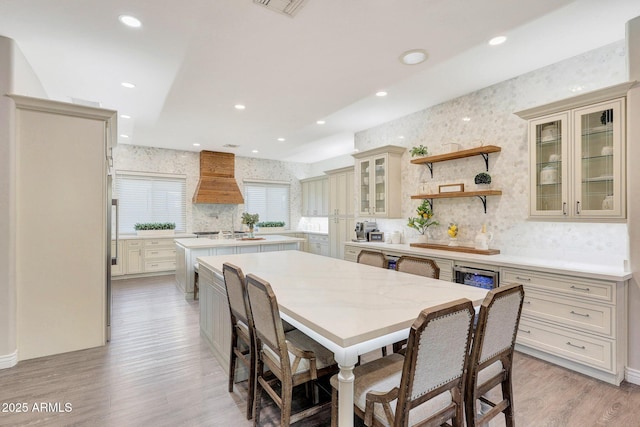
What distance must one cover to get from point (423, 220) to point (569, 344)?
7.01 ft

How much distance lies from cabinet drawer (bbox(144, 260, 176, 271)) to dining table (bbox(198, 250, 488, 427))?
4.36m

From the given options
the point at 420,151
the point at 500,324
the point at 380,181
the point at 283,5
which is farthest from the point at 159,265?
the point at 500,324

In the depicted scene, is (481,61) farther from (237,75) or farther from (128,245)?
(128,245)

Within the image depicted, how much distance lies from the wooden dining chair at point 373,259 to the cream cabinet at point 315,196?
470 cm

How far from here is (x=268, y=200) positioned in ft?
27.7

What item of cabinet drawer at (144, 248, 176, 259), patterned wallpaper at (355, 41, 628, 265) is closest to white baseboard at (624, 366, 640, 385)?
patterned wallpaper at (355, 41, 628, 265)

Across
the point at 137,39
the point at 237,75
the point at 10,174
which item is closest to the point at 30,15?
the point at 137,39

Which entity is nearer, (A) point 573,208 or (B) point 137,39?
(B) point 137,39

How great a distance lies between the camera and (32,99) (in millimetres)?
2590

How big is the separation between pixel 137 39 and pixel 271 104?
1.67 meters

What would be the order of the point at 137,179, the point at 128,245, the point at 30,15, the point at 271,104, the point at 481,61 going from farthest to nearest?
the point at 137,179, the point at 128,245, the point at 271,104, the point at 481,61, the point at 30,15

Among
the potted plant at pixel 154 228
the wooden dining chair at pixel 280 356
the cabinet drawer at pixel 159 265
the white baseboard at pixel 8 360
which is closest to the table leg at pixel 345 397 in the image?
the wooden dining chair at pixel 280 356

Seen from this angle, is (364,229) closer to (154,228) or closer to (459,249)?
(459,249)

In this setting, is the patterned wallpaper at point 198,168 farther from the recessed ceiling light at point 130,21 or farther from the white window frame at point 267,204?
the recessed ceiling light at point 130,21
